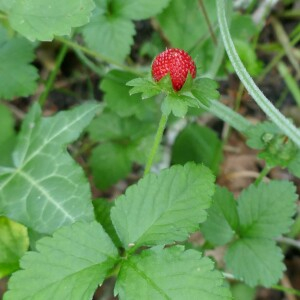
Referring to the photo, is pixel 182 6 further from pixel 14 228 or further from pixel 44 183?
pixel 14 228

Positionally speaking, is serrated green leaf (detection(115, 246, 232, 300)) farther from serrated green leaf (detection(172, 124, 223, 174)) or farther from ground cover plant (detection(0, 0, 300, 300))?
serrated green leaf (detection(172, 124, 223, 174))

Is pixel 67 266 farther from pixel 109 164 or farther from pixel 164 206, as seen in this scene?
pixel 109 164

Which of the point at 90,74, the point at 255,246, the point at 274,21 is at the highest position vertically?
the point at 274,21

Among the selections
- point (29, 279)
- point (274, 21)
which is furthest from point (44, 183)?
point (274, 21)

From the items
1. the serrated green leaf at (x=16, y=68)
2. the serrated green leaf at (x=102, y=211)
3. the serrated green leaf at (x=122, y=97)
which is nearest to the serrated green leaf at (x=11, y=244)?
the serrated green leaf at (x=102, y=211)

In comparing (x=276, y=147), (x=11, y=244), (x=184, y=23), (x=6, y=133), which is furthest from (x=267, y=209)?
(x=6, y=133)

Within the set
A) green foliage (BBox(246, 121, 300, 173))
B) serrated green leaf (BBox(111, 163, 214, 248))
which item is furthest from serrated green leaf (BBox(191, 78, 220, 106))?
green foliage (BBox(246, 121, 300, 173))
